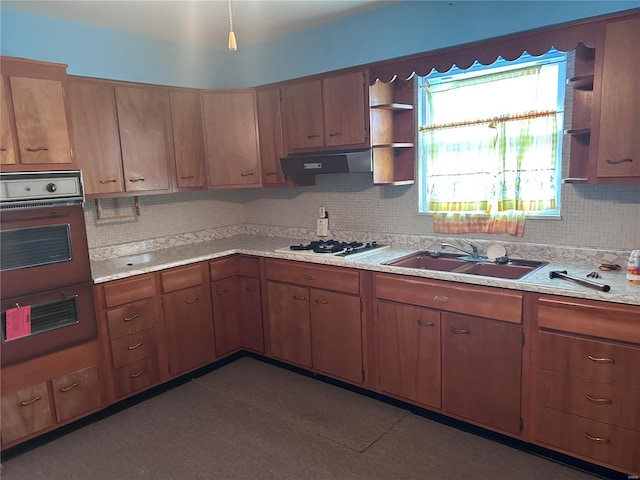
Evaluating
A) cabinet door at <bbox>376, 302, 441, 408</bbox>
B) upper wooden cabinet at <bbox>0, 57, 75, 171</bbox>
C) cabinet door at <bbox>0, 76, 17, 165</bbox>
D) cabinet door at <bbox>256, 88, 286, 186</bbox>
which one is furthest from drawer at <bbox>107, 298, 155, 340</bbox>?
cabinet door at <bbox>376, 302, 441, 408</bbox>

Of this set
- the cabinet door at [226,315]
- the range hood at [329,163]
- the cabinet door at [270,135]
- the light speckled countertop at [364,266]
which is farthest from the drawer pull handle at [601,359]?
the cabinet door at [226,315]

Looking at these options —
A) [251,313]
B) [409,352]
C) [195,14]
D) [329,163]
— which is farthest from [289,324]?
[195,14]

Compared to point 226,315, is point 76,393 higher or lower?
lower

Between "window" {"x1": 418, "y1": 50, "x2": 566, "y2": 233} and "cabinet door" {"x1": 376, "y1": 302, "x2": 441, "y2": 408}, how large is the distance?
75 cm

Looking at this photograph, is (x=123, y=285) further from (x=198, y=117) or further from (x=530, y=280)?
(x=530, y=280)

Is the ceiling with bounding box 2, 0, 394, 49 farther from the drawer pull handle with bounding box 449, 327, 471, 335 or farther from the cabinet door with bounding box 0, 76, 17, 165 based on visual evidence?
the drawer pull handle with bounding box 449, 327, 471, 335

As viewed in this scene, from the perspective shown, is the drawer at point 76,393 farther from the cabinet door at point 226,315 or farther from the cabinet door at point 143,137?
the cabinet door at point 143,137

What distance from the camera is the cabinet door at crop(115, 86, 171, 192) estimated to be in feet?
10.7

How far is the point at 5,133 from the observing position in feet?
8.14

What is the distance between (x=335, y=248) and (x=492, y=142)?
1.30 m

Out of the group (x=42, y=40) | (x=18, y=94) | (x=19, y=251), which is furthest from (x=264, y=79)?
(x=19, y=251)

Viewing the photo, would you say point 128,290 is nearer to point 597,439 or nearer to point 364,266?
point 364,266

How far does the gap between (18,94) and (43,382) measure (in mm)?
1648

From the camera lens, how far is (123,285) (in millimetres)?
3020
